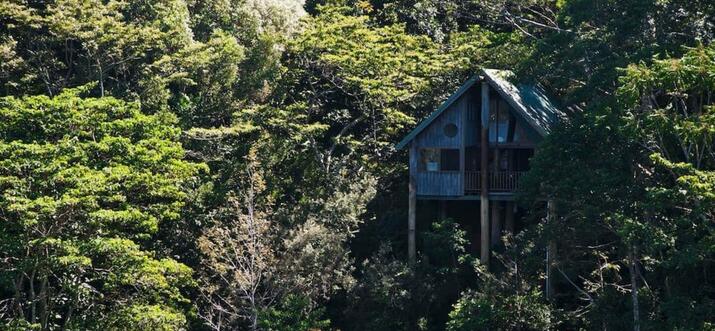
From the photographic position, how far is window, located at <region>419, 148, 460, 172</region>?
98.8 ft

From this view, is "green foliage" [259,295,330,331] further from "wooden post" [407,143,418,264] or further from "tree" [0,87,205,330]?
"wooden post" [407,143,418,264]

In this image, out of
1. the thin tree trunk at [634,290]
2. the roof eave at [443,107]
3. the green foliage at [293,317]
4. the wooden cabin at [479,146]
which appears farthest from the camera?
the wooden cabin at [479,146]

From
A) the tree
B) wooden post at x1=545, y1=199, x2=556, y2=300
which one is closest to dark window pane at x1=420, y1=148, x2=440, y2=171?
wooden post at x1=545, y1=199, x2=556, y2=300

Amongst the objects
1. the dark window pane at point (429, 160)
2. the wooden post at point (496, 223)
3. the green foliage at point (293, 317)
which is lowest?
the green foliage at point (293, 317)

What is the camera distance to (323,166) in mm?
31812

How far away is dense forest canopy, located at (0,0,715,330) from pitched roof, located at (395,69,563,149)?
729mm

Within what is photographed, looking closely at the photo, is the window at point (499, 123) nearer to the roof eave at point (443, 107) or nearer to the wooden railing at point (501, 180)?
the wooden railing at point (501, 180)

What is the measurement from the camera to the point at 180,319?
89.6ft

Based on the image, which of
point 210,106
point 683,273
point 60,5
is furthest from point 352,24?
point 683,273

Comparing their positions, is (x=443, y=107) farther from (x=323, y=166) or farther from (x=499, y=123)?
(x=323, y=166)

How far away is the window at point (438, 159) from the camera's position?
1186 inches

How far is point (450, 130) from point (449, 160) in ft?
3.30

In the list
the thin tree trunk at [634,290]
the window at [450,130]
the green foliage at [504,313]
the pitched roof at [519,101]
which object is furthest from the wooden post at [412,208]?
the thin tree trunk at [634,290]

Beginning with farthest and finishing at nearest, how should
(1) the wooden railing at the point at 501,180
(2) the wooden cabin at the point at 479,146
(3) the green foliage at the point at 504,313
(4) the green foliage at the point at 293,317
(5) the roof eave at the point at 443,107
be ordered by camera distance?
(1) the wooden railing at the point at 501,180 < (2) the wooden cabin at the point at 479,146 < (5) the roof eave at the point at 443,107 < (4) the green foliage at the point at 293,317 < (3) the green foliage at the point at 504,313
